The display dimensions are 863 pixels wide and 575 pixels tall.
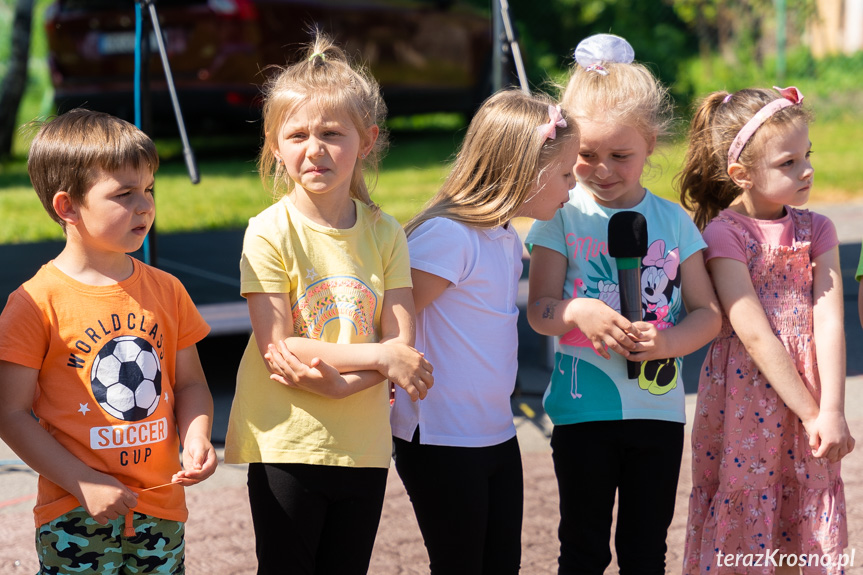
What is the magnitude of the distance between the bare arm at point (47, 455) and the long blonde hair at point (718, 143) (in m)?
1.92

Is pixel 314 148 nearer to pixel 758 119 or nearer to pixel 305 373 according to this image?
pixel 305 373

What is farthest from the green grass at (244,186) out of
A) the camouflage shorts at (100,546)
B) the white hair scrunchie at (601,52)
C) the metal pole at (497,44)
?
the camouflage shorts at (100,546)

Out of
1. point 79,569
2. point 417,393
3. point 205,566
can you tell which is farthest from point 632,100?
point 205,566

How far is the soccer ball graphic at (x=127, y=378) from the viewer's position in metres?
2.23

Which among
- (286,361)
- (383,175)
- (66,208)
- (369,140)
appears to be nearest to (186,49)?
(383,175)

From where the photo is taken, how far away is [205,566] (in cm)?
336

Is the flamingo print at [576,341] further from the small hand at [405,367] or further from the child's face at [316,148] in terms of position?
the child's face at [316,148]

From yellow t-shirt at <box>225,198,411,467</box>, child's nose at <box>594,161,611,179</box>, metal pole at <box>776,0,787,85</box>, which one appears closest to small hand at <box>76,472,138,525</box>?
yellow t-shirt at <box>225,198,411,467</box>

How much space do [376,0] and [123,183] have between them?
35.5 feet

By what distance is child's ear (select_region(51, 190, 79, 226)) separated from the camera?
2.26 metres

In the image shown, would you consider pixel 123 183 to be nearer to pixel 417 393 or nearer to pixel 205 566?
pixel 417 393

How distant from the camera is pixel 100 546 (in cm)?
225

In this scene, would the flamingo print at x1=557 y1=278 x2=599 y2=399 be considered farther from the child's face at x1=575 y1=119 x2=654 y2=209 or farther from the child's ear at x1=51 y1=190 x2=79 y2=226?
the child's ear at x1=51 y1=190 x2=79 y2=226

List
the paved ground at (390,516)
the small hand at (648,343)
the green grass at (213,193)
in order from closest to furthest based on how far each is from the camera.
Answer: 1. the small hand at (648,343)
2. the paved ground at (390,516)
3. the green grass at (213,193)
